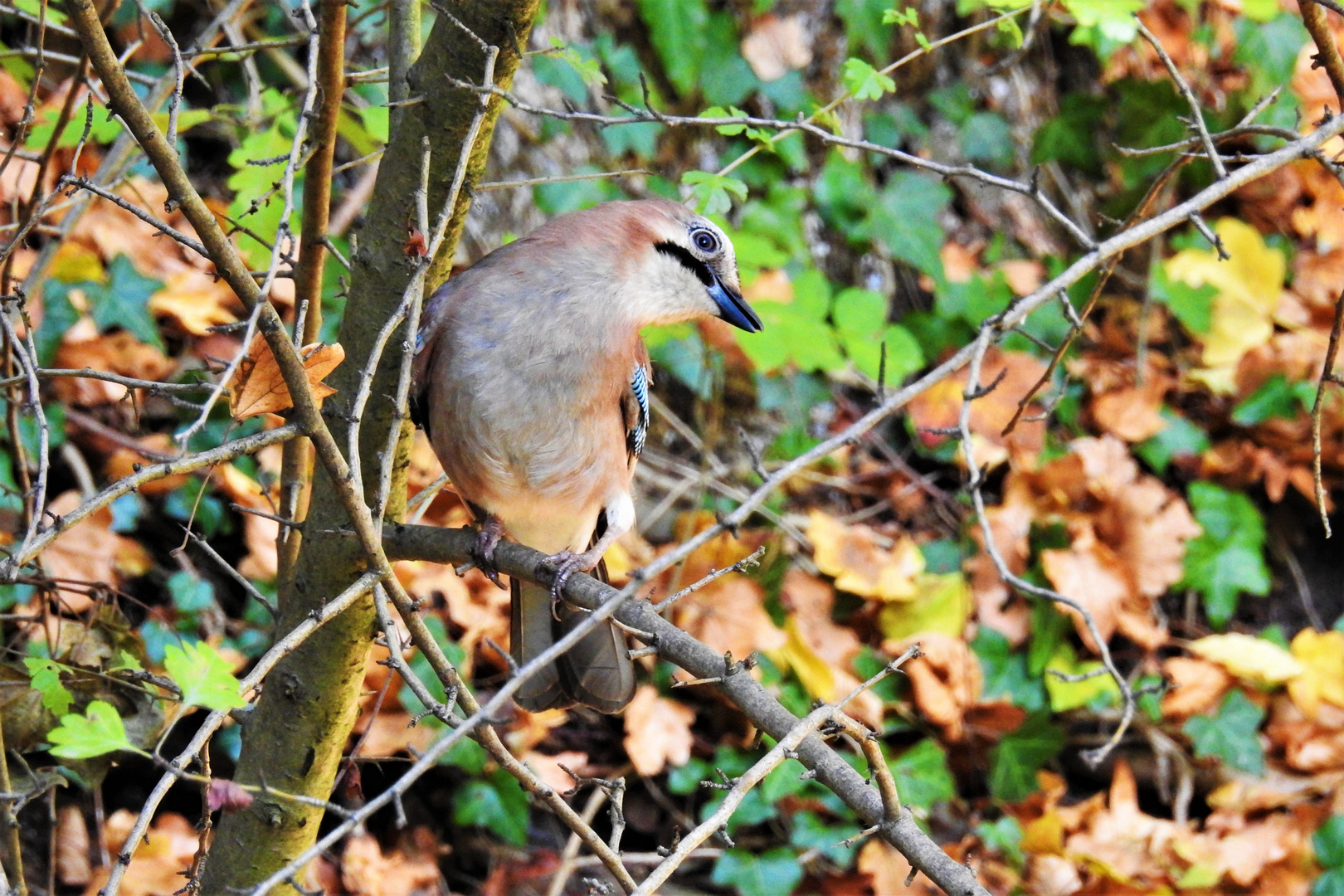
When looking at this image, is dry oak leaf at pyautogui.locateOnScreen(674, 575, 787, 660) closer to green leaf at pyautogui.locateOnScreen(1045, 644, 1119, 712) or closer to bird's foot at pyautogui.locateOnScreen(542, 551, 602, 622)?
green leaf at pyautogui.locateOnScreen(1045, 644, 1119, 712)

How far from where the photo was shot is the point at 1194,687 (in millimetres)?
4508

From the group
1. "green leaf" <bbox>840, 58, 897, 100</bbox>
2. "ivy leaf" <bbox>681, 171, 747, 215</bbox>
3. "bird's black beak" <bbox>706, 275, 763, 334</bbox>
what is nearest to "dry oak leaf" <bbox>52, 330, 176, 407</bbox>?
"bird's black beak" <bbox>706, 275, 763, 334</bbox>

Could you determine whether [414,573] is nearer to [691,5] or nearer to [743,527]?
[743,527]

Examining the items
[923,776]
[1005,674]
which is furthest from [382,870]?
[1005,674]

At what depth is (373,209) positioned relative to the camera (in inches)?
90.7

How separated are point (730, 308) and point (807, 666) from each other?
1.75m

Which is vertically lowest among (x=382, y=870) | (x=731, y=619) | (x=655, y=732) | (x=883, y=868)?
(x=883, y=868)

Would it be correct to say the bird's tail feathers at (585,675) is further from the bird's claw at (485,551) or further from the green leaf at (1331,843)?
the green leaf at (1331,843)

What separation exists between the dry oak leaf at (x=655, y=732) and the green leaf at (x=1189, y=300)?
2834 millimetres

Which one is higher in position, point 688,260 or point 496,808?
point 688,260

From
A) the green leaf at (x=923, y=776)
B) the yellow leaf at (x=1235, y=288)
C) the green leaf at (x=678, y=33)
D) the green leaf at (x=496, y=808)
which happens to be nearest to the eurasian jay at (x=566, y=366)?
the green leaf at (x=496, y=808)

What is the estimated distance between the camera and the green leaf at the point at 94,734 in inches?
55.3

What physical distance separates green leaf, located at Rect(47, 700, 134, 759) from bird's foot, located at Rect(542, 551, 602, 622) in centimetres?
94

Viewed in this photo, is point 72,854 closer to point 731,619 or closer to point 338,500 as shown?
point 338,500
